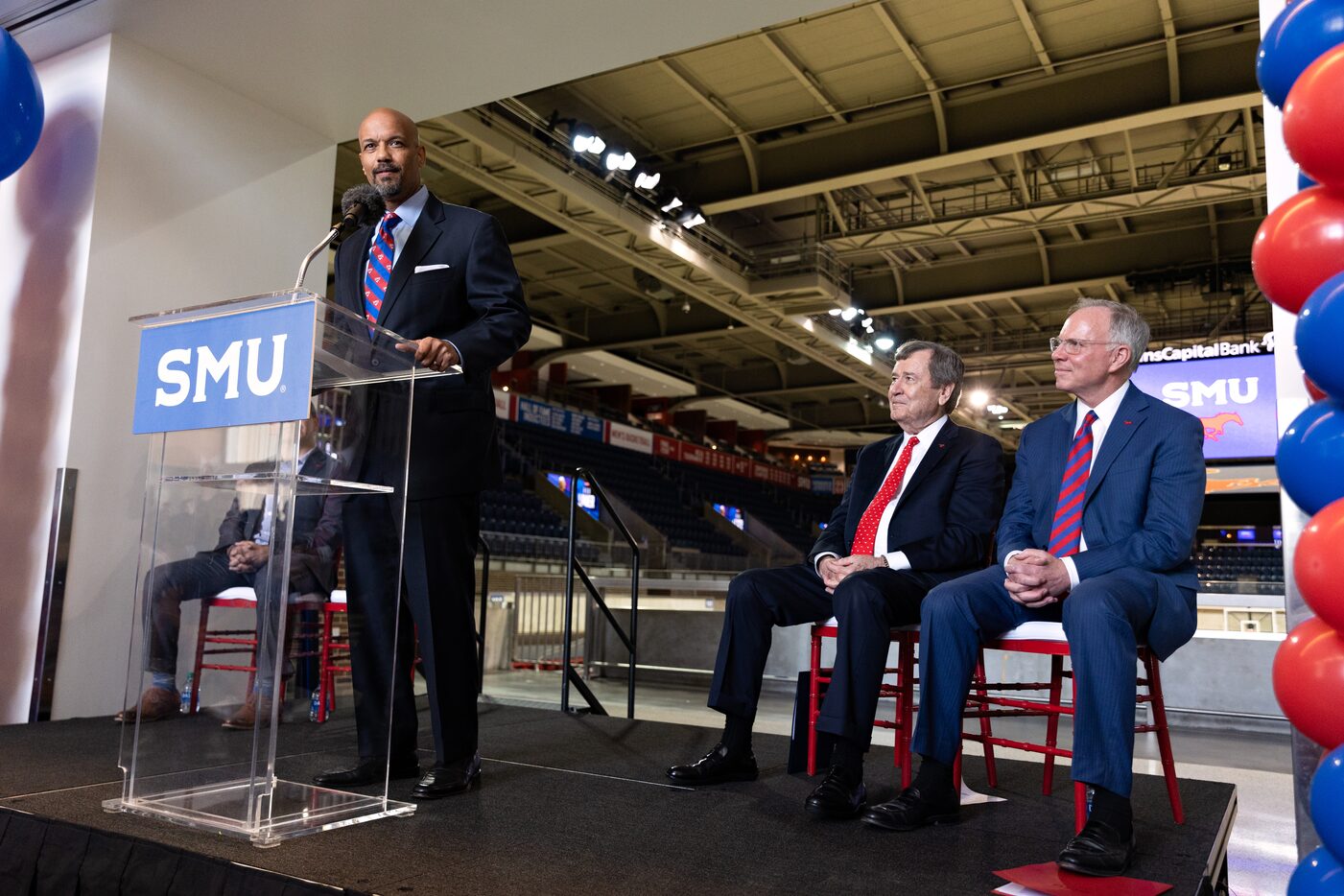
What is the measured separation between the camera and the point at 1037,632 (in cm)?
214

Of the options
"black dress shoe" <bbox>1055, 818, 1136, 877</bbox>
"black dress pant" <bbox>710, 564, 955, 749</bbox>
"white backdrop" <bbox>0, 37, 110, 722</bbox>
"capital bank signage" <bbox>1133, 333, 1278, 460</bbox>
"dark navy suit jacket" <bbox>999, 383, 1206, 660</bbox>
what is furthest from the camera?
"capital bank signage" <bbox>1133, 333, 1278, 460</bbox>

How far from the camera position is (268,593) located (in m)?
1.76

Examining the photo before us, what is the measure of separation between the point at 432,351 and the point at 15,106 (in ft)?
7.12

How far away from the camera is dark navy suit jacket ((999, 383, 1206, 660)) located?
2.05 m

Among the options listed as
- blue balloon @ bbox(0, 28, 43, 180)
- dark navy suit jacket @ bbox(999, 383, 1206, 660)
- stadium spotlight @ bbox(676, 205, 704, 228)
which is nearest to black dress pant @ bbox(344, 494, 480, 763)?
dark navy suit jacket @ bbox(999, 383, 1206, 660)

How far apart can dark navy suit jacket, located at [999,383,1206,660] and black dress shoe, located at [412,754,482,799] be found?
4.40ft

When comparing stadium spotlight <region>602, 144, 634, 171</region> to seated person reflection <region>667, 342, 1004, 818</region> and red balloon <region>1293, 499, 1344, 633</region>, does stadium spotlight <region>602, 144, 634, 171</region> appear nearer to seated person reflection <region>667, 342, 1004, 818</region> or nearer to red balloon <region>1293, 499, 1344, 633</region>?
seated person reflection <region>667, 342, 1004, 818</region>

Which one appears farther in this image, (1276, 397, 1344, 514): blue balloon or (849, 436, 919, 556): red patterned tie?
(849, 436, 919, 556): red patterned tie

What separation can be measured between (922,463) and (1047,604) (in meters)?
0.55

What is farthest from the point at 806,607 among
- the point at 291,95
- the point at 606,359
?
the point at 606,359

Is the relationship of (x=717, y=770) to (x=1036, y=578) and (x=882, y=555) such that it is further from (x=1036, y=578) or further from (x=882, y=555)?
(x=1036, y=578)

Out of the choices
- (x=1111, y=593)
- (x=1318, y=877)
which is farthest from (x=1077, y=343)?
(x=1318, y=877)

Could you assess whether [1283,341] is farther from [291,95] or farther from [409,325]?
[291,95]

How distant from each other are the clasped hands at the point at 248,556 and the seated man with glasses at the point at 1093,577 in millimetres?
1290
